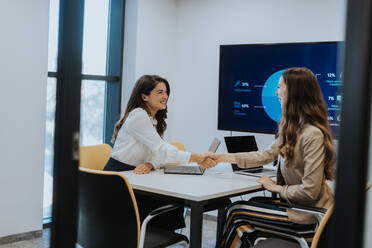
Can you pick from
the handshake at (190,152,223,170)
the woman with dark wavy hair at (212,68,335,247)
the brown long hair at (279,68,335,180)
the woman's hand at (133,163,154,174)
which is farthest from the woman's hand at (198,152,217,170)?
the brown long hair at (279,68,335,180)

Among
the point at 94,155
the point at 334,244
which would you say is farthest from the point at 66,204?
the point at 94,155

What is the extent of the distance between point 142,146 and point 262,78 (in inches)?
61.5

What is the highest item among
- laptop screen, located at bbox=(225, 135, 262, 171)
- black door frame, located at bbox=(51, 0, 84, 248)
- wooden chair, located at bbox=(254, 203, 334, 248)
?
black door frame, located at bbox=(51, 0, 84, 248)

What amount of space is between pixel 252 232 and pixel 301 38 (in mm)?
2289

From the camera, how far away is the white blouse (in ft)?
9.32

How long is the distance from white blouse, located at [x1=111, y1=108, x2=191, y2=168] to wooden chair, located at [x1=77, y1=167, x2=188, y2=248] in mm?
692

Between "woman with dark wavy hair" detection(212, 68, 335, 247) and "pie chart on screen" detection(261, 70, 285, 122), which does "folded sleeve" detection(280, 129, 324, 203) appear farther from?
"pie chart on screen" detection(261, 70, 285, 122)

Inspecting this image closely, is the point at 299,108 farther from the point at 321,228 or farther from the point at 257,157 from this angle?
the point at 321,228

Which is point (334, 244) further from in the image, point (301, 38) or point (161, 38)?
point (161, 38)

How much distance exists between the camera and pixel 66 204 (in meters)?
0.76

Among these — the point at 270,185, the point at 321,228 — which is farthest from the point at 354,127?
the point at 270,185

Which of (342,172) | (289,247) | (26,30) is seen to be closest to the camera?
(342,172)

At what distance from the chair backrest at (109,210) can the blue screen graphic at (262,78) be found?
6.99 ft

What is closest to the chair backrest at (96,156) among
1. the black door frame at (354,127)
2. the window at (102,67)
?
the window at (102,67)
